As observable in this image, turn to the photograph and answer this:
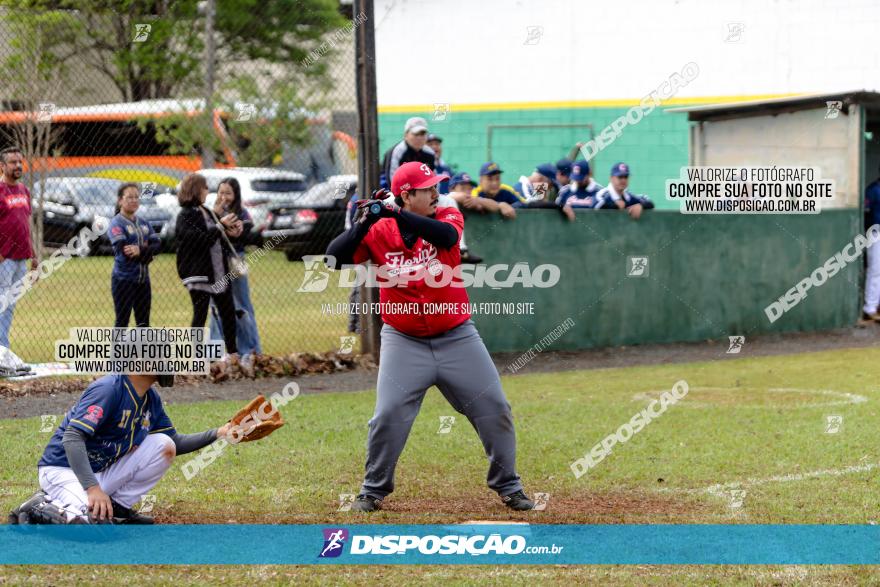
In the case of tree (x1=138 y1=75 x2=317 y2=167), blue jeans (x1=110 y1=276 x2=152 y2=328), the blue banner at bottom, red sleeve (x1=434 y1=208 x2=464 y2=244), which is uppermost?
tree (x1=138 y1=75 x2=317 y2=167)

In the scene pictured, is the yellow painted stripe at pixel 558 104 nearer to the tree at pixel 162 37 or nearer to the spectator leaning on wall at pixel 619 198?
the tree at pixel 162 37

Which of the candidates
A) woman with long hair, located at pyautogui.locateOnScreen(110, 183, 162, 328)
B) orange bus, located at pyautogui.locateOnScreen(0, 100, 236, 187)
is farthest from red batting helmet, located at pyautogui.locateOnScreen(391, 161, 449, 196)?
orange bus, located at pyautogui.locateOnScreen(0, 100, 236, 187)

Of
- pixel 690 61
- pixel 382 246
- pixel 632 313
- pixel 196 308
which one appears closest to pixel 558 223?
pixel 632 313

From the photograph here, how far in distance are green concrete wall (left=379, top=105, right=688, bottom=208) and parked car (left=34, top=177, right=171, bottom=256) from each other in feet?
28.1

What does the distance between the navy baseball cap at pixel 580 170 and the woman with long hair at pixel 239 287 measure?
4339 mm

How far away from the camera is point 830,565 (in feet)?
18.5

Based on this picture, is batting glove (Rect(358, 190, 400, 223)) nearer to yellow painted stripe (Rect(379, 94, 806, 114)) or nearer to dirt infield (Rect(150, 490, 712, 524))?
dirt infield (Rect(150, 490, 712, 524))

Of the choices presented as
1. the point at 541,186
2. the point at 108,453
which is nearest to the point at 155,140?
the point at 541,186

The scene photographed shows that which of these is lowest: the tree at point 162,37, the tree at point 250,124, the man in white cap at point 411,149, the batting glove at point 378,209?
the batting glove at point 378,209

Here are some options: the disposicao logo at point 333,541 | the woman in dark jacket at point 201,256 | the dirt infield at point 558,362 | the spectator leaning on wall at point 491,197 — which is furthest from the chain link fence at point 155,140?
the disposicao logo at point 333,541

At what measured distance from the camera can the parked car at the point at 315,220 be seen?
15.9m

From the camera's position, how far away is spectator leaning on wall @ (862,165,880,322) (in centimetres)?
1652

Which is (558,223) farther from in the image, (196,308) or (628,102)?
(628,102)

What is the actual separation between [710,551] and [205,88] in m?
11.7
